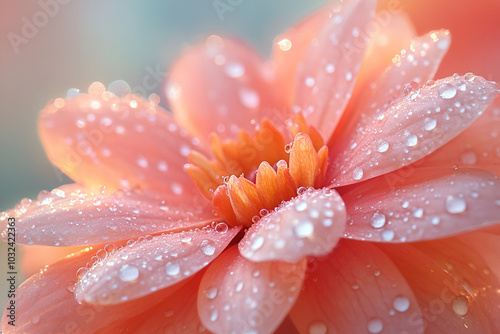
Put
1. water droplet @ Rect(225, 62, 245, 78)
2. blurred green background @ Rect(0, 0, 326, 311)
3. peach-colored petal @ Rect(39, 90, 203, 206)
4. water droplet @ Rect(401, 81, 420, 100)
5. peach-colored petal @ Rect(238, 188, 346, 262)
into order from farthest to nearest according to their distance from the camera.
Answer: blurred green background @ Rect(0, 0, 326, 311), water droplet @ Rect(225, 62, 245, 78), peach-colored petal @ Rect(39, 90, 203, 206), water droplet @ Rect(401, 81, 420, 100), peach-colored petal @ Rect(238, 188, 346, 262)

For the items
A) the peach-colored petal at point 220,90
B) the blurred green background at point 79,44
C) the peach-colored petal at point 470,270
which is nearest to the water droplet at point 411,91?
the peach-colored petal at point 470,270

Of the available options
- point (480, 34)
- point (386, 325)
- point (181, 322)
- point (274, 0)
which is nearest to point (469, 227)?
point (386, 325)

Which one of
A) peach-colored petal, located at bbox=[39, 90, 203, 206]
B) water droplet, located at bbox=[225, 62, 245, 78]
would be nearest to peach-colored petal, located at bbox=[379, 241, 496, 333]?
peach-colored petal, located at bbox=[39, 90, 203, 206]

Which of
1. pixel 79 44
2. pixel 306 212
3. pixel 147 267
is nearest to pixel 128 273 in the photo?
pixel 147 267

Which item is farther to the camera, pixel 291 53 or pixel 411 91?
pixel 291 53

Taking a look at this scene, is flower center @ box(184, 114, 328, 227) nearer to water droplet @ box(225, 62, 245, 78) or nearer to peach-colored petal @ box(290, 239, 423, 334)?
peach-colored petal @ box(290, 239, 423, 334)

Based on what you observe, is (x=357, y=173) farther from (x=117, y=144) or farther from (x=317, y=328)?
(x=117, y=144)

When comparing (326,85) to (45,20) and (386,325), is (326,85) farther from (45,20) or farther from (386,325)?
(45,20)
